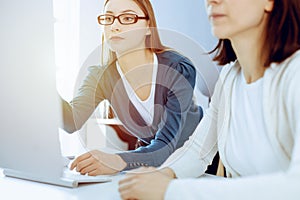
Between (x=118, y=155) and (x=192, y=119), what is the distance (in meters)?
0.18

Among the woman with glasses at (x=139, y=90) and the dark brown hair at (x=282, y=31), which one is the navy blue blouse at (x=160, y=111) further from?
the dark brown hair at (x=282, y=31)

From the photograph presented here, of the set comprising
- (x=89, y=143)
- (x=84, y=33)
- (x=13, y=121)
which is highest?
(x=84, y=33)

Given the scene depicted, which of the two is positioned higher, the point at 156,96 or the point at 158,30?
the point at 158,30

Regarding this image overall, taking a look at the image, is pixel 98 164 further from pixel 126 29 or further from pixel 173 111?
pixel 126 29

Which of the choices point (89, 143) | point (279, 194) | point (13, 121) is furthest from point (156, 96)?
point (279, 194)

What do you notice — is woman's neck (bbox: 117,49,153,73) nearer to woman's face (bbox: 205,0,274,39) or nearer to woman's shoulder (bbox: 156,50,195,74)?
woman's shoulder (bbox: 156,50,195,74)

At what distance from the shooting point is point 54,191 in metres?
0.61

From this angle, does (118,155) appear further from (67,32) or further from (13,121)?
(67,32)

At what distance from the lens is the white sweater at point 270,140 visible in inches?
15.9

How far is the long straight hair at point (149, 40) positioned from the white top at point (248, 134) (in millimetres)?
293

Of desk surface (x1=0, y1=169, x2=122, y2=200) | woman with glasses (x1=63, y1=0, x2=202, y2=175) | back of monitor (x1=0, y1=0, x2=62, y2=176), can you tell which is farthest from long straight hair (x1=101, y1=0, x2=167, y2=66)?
desk surface (x1=0, y1=169, x2=122, y2=200)

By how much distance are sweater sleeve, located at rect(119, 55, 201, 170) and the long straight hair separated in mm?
67

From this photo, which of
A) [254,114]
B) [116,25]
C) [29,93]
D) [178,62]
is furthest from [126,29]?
[254,114]

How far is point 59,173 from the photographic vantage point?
2.14 feet
